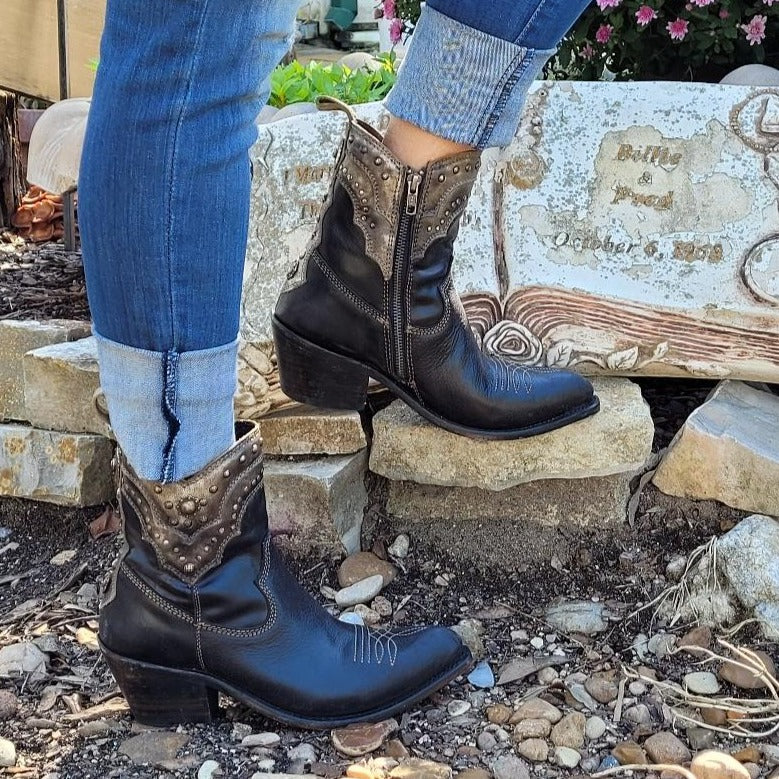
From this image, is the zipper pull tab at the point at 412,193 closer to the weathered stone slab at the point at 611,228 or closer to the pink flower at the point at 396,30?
the weathered stone slab at the point at 611,228

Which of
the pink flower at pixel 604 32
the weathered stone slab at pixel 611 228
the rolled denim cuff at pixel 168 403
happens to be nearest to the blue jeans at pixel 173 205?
the rolled denim cuff at pixel 168 403

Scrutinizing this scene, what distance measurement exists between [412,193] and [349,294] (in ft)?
0.63

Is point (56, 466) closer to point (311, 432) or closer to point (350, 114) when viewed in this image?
point (311, 432)

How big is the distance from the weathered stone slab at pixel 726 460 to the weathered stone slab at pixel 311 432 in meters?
0.55

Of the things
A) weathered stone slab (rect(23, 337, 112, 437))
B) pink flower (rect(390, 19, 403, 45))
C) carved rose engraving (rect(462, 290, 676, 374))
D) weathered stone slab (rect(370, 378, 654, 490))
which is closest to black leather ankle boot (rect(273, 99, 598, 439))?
weathered stone slab (rect(370, 378, 654, 490))

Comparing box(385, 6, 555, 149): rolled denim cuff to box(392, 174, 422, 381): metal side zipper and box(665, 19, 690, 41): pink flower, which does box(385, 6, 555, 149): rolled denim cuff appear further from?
box(665, 19, 690, 41): pink flower

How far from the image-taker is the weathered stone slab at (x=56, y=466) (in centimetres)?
201

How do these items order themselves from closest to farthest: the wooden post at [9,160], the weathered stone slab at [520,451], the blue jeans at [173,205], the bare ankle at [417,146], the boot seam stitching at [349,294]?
the blue jeans at [173,205]
the bare ankle at [417,146]
the boot seam stitching at [349,294]
the weathered stone slab at [520,451]
the wooden post at [9,160]

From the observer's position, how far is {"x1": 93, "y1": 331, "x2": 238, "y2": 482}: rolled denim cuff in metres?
1.06

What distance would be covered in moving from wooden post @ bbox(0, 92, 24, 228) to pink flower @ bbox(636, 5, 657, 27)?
92.2 inches

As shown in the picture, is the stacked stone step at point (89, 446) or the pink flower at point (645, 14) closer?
the stacked stone step at point (89, 446)

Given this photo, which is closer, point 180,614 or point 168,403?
point 168,403

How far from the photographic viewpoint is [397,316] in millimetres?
1465

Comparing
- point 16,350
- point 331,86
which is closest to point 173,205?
point 16,350
